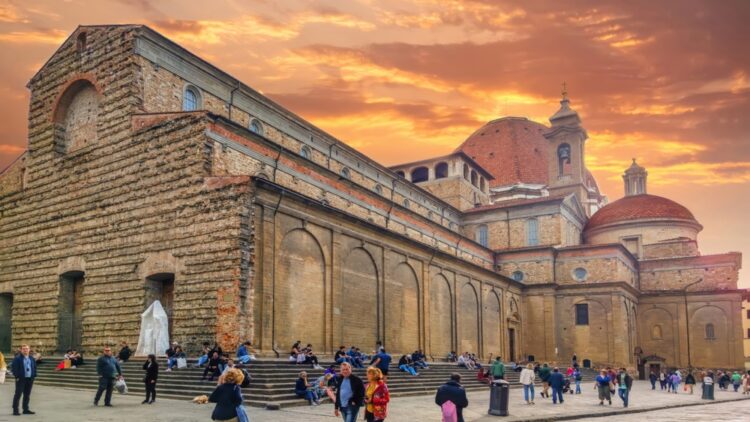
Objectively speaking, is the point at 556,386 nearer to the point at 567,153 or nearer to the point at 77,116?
the point at 77,116

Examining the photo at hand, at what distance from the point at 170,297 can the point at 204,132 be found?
674 centimetres

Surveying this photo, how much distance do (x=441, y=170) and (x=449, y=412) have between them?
161 feet

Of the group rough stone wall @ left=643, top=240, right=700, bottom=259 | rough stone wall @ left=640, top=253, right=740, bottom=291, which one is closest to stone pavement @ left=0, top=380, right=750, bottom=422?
rough stone wall @ left=640, top=253, right=740, bottom=291

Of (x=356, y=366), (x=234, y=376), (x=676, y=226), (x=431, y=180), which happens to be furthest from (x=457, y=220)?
(x=234, y=376)

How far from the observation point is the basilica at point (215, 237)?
2620 cm

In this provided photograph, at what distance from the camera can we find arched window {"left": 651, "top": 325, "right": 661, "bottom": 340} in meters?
60.4

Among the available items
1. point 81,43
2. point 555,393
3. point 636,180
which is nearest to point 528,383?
point 555,393

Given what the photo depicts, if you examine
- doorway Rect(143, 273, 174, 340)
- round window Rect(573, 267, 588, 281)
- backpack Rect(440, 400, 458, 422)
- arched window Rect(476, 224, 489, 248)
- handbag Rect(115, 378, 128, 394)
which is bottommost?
handbag Rect(115, 378, 128, 394)

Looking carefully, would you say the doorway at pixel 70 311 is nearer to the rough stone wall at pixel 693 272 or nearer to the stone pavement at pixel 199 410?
the stone pavement at pixel 199 410

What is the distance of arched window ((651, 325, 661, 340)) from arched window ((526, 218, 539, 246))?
1389cm

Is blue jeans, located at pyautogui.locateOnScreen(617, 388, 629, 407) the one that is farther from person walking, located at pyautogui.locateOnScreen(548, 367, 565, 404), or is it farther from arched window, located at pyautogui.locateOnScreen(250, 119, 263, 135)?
arched window, located at pyautogui.locateOnScreen(250, 119, 263, 135)

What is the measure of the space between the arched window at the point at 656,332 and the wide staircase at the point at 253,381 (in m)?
35.6

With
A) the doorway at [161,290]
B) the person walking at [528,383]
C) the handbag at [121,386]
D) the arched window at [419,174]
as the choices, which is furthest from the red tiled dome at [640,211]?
the handbag at [121,386]

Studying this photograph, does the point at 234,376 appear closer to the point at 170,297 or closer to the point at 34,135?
the point at 170,297
